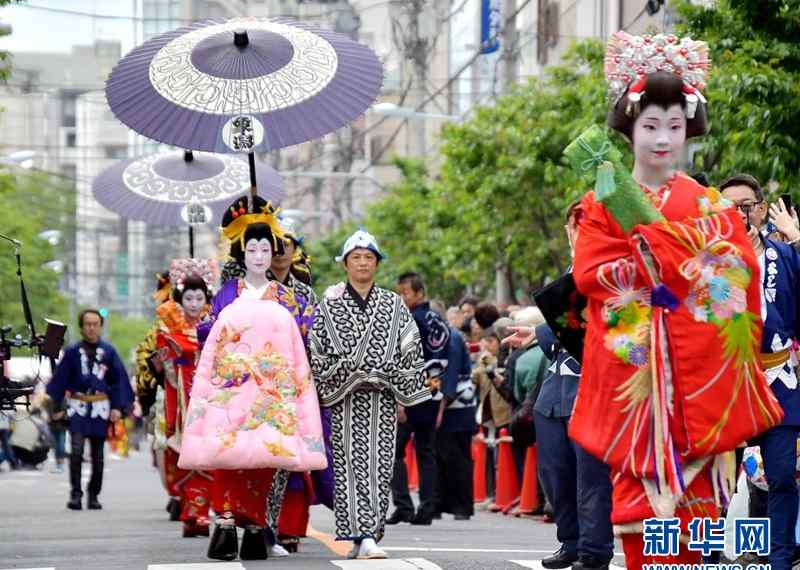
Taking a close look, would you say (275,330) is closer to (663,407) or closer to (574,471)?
(574,471)

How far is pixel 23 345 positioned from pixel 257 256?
1.49 m

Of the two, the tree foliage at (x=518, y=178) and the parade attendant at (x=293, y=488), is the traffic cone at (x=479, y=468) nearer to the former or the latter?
the tree foliage at (x=518, y=178)

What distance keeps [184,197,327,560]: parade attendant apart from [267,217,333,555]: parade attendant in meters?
0.35

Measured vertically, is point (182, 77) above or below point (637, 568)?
above

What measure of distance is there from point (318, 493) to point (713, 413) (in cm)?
540

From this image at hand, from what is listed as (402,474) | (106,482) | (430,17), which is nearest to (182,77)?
(402,474)

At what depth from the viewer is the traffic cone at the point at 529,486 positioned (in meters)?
16.9

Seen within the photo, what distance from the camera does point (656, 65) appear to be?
7582 mm

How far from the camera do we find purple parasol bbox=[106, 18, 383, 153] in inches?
482

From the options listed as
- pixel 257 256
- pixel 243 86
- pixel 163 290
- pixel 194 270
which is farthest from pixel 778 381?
pixel 163 290

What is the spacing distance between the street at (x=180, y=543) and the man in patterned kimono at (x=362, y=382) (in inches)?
13.7

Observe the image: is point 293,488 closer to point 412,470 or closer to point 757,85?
point 757,85

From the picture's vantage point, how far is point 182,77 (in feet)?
40.5

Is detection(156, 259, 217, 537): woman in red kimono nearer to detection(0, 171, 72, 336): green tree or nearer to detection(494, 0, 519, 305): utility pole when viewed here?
detection(0, 171, 72, 336): green tree
